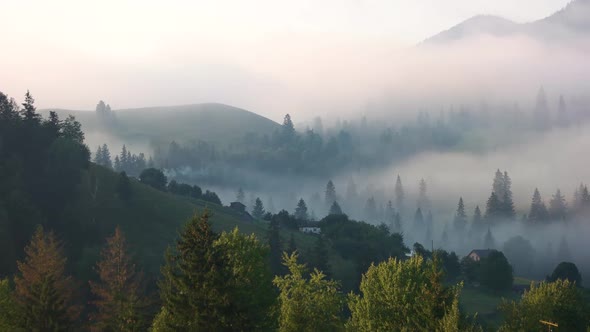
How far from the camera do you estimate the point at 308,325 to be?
58.1m

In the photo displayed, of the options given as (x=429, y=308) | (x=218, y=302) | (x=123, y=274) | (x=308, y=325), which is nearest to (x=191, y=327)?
(x=218, y=302)

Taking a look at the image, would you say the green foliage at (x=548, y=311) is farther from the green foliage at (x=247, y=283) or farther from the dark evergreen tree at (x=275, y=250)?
→ the dark evergreen tree at (x=275, y=250)

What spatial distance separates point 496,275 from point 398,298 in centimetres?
11220

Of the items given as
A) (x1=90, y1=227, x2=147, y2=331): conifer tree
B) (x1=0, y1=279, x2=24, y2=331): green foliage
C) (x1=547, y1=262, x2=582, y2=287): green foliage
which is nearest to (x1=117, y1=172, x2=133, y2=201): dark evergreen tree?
(x1=90, y1=227, x2=147, y2=331): conifer tree

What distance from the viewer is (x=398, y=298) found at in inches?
2435

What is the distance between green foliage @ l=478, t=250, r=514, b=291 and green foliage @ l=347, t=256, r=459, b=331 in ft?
347

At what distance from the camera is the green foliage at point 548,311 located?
72.2m

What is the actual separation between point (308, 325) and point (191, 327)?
10131 mm

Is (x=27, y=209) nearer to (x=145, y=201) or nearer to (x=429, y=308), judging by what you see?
(x=145, y=201)

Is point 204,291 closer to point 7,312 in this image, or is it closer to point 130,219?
point 7,312

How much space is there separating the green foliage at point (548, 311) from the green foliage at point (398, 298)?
13.0m

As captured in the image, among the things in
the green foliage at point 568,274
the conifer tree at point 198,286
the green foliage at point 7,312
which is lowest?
the green foliage at point 568,274

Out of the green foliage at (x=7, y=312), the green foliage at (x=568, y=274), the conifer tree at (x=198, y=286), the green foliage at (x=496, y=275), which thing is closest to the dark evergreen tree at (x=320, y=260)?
the green foliage at (x=496, y=275)

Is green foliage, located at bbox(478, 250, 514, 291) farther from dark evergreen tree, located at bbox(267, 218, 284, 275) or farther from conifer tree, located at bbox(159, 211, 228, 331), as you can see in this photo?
A: conifer tree, located at bbox(159, 211, 228, 331)
